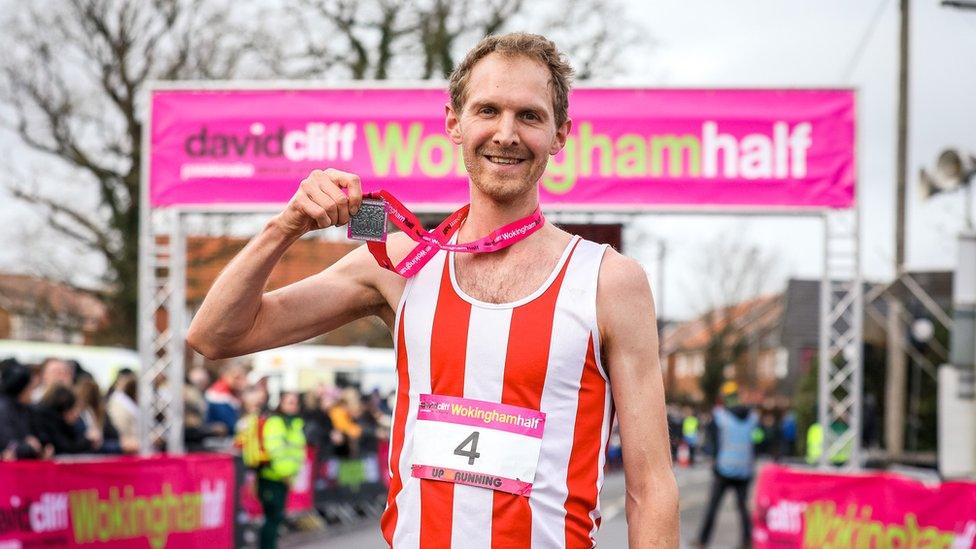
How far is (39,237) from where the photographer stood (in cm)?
2586

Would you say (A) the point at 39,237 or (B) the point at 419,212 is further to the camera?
(A) the point at 39,237

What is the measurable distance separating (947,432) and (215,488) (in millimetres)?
6246

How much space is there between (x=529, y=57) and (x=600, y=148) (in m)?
8.12

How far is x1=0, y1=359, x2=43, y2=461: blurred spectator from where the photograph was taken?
872 cm

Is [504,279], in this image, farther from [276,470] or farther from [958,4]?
[276,470]

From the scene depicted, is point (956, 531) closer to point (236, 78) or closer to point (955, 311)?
point (955, 311)

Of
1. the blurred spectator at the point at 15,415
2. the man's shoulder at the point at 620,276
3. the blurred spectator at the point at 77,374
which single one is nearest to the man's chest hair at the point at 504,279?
the man's shoulder at the point at 620,276

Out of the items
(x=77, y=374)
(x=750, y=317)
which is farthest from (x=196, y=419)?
(x=750, y=317)

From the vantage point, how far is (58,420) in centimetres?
966

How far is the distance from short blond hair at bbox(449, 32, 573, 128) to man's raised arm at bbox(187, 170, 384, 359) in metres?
0.33

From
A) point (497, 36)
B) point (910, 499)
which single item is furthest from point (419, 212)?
point (497, 36)

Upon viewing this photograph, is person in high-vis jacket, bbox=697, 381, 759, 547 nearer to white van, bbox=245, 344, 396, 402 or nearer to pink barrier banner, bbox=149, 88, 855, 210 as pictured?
pink barrier banner, bbox=149, 88, 855, 210

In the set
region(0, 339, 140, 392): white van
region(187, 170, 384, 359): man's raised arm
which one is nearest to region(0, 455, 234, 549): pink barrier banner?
region(187, 170, 384, 359): man's raised arm

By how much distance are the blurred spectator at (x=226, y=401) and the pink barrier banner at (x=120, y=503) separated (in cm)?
350
